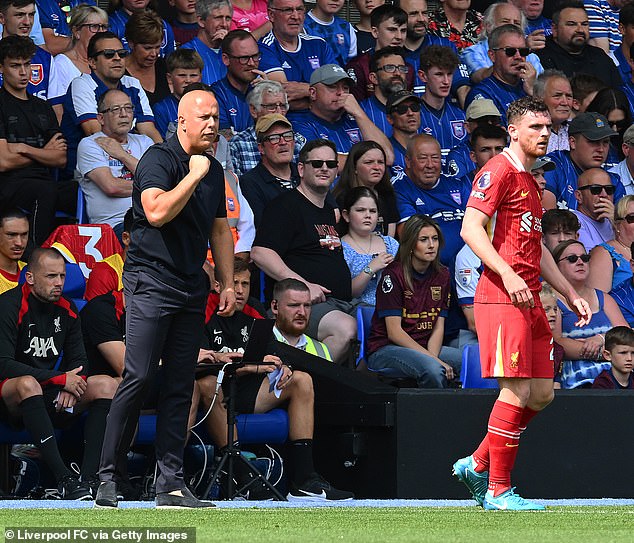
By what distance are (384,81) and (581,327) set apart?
11.4ft

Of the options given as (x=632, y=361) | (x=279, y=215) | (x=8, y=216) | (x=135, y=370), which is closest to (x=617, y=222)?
(x=632, y=361)

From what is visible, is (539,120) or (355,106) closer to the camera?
(539,120)

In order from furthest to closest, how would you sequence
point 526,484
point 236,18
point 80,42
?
point 236,18, point 80,42, point 526,484

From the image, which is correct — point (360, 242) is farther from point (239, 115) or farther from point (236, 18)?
point (236, 18)

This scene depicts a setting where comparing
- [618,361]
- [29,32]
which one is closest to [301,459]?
[618,361]

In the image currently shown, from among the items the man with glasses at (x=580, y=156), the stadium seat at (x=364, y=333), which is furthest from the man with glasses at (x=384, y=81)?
the stadium seat at (x=364, y=333)

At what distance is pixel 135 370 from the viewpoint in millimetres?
6266

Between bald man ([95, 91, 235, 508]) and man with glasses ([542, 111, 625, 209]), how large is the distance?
645 centimetres

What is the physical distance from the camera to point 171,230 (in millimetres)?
6363

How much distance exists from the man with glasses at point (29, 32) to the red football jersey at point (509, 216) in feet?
17.8

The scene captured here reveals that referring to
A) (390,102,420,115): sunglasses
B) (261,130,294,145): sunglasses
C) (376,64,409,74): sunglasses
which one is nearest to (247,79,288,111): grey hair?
(261,130,294,145): sunglasses

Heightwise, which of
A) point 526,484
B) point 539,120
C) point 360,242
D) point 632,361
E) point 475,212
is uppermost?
point 539,120

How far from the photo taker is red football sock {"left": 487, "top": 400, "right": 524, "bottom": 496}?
648 centimetres

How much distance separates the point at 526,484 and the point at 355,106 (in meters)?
4.45
